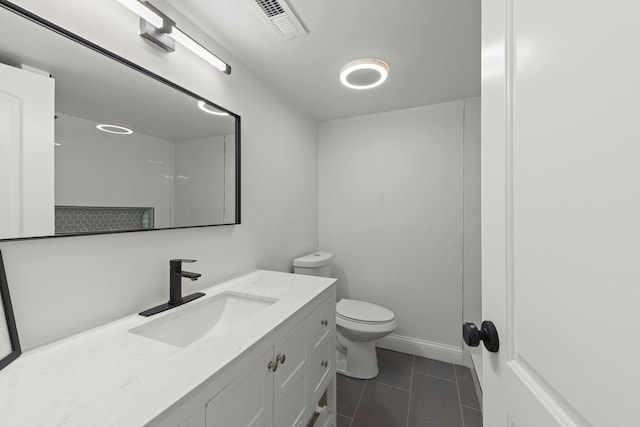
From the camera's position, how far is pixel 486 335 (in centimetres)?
64

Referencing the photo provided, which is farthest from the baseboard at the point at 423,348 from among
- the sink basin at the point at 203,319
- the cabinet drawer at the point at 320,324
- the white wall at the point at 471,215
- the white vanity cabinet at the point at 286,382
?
the sink basin at the point at 203,319

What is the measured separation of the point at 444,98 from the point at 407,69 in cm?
63

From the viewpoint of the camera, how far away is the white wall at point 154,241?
→ 0.82m

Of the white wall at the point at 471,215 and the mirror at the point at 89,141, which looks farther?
the white wall at the point at 471,215

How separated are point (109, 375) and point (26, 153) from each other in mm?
689

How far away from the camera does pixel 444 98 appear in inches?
86.4

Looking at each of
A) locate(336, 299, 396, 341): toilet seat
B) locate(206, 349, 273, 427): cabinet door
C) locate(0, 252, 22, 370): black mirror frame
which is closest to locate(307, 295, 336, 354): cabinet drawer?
locate(206, 349, 273, 427): cabinet door

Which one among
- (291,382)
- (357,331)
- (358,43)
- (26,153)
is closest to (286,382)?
(291,382)

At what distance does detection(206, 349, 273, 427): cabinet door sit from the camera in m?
0.69

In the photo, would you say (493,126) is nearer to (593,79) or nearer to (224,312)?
(593,79)

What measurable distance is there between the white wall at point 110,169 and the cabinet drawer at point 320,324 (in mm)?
825

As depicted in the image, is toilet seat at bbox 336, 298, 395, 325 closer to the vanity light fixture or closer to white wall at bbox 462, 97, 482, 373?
white wall at bbox 462, 97, 482, 373

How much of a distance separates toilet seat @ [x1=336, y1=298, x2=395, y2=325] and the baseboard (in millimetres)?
514

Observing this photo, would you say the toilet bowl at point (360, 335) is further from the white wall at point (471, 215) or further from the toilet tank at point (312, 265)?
the white wall at point (471, 215)
